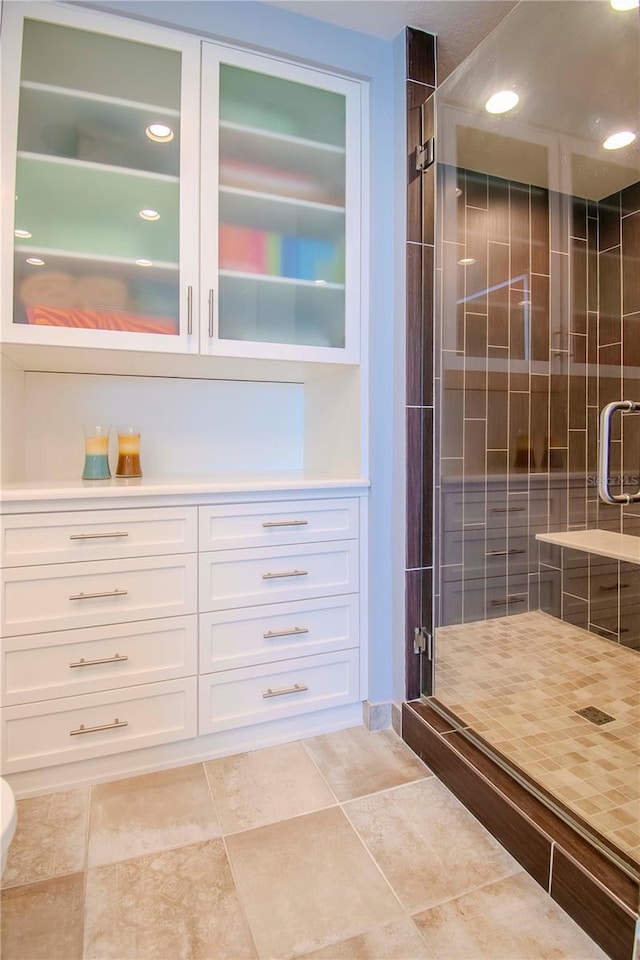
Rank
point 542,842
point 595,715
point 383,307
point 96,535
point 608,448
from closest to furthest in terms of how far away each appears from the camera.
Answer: point 542,842 < point 608,448 < point 96,535 < point 595,715 < point 383,307

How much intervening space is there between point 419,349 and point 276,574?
3.14 feet

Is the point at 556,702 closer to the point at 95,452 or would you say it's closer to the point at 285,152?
the point at 95,452

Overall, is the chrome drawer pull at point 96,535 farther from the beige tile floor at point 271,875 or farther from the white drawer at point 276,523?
the beige tile floor at point 271,875

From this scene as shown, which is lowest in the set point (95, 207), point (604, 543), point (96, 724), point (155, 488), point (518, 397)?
point (96, 724)

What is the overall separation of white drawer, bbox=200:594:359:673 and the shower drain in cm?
79

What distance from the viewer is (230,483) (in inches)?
67.9

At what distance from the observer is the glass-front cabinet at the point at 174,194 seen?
1.52 metres

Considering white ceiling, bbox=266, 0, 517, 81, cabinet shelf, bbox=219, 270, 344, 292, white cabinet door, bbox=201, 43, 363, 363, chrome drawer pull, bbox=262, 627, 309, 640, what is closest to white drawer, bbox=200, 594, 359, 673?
chrome drawer pull, bbox=262, 627, 309, 640

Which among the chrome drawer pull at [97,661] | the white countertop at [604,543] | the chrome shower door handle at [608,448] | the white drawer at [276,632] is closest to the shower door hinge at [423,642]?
the white drawer at [276,632]

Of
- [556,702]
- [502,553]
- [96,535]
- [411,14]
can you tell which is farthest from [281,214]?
[556,702]

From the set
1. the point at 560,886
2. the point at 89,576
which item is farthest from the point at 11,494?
the point at 560,886

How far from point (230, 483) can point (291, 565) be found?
1.20ft

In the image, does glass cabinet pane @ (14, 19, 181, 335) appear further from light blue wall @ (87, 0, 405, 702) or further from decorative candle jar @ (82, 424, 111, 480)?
light blue wall @ (87, 0, 405, 702)

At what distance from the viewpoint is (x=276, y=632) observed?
1764 millimetres
